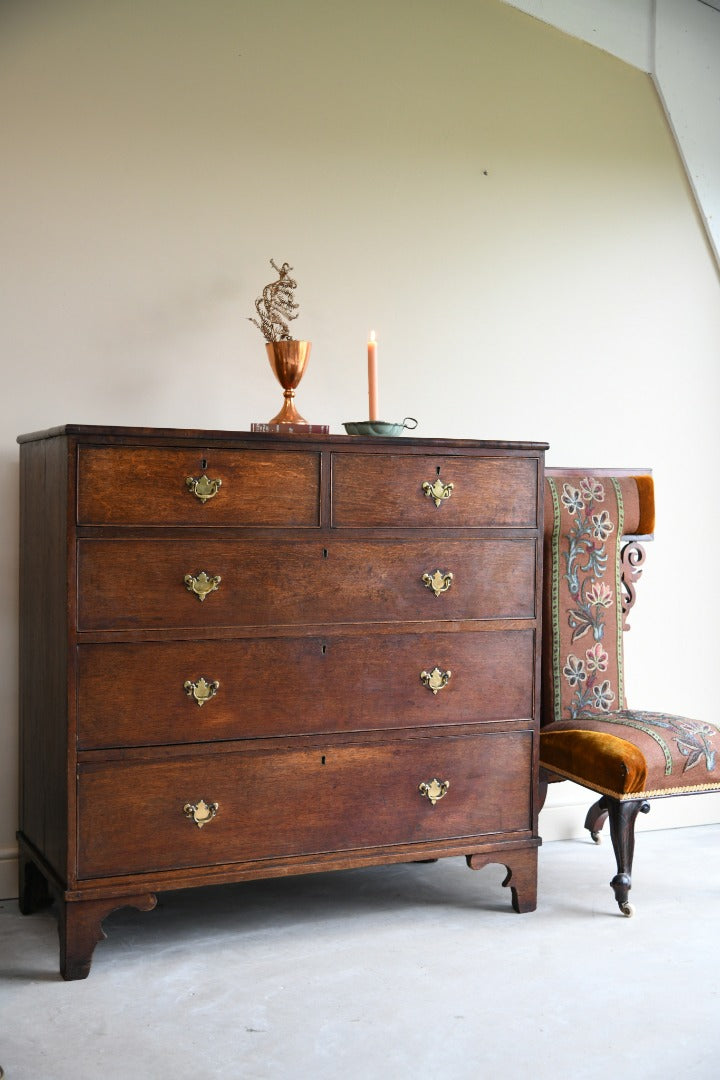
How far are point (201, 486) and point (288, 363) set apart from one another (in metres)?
0.58

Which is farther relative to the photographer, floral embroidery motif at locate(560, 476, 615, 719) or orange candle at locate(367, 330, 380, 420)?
floral embroidery motif at locate(560, 476, 615, 719)

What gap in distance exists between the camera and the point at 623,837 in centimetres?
289

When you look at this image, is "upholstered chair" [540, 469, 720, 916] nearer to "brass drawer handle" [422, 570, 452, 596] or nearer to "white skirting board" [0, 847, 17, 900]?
"brass drawer handle" [422, 570, 452, 596]

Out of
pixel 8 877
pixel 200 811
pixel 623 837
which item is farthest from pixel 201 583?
pixel 623 837

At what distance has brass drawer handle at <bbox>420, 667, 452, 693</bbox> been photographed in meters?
2.79

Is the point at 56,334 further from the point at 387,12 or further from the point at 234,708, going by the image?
the point at 387,12

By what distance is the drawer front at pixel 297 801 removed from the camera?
2521 millimetres

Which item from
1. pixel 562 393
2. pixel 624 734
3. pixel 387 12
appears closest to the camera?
pixel 624 734

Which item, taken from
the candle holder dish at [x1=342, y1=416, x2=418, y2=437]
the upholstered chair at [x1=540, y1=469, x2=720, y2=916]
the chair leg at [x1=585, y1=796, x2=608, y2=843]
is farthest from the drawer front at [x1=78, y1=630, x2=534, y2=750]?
the chair leg at [x1=585, y1=796, x2=608, y2=843]

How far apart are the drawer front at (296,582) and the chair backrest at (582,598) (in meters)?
0.41

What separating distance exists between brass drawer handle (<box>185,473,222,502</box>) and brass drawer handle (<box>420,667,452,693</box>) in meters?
0.68

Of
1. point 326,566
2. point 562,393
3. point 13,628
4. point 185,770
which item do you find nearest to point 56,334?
point 13,628

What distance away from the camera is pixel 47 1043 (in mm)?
2176

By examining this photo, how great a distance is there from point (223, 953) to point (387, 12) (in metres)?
2.61
